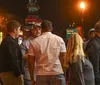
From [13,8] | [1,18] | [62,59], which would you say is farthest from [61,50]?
[13,8]

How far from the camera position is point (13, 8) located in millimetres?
22625

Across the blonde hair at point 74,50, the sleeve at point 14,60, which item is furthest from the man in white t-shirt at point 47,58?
the sleeve at point 14,60

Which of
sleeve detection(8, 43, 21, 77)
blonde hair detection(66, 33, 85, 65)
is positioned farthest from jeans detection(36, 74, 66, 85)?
sleeve detection(8, 43, 21, 77)

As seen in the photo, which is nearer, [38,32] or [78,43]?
[78,43]

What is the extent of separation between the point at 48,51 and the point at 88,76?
29.0 inches

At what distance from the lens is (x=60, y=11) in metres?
23.3

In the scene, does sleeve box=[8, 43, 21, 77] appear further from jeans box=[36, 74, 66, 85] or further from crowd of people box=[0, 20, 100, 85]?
jeans box=[36, 74, 66, 85]

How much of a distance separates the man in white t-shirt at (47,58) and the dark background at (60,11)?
17.2 m

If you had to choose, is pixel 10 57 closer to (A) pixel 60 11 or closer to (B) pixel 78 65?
(B) pixel 78 65

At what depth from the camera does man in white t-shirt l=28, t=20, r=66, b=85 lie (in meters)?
5.00

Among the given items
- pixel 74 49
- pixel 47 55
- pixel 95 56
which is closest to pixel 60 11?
pixel 95 56

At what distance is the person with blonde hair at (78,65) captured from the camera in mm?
5008

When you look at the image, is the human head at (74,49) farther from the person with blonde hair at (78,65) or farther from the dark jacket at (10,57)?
the dark jacket at (10,57)

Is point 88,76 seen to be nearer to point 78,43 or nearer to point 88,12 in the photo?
point 78,43
